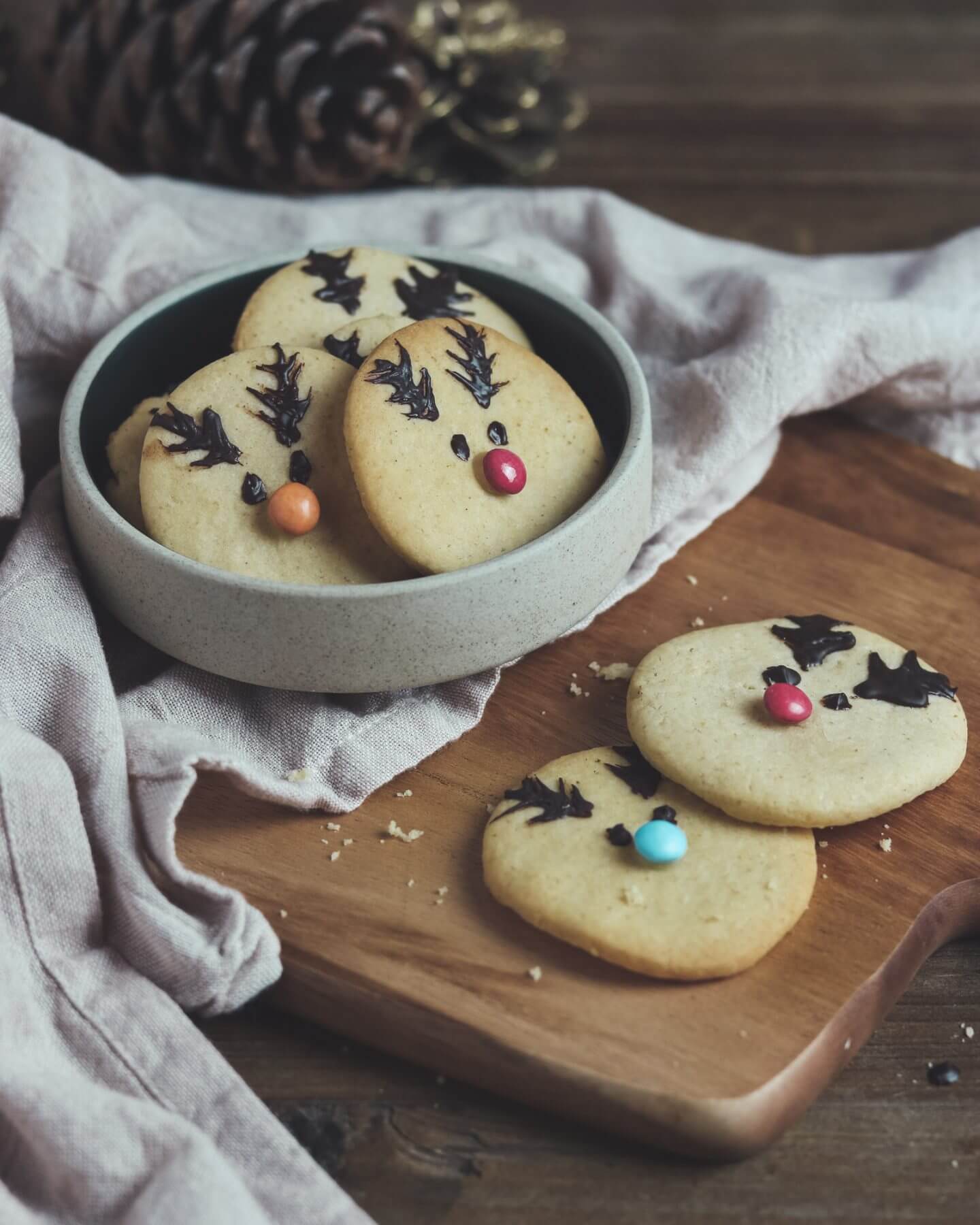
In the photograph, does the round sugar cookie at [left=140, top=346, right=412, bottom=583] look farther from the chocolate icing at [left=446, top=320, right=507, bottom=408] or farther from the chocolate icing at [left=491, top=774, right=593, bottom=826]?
the chocolate icing at [left=491, top=774, right=593, bottom=826]

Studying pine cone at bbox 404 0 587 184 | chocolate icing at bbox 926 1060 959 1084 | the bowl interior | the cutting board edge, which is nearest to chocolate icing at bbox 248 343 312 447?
the bowl interior

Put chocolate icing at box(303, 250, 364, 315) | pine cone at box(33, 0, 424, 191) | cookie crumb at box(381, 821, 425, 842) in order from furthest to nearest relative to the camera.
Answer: pine cone at box(33, 0, 424, 191)
chocolate icing at box(303, 250, 364, 315)
cookie crumb at box(381, 821, 425, 842)

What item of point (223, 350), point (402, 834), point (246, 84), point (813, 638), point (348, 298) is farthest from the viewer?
point (246, 84)

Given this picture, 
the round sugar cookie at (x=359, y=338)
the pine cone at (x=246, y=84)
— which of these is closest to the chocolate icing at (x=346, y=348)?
the round sugar cookie at (x=359, y=338)

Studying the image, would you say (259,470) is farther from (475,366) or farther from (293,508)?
(475,366)

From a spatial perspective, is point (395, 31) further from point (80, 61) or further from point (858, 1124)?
point (858, 1124)

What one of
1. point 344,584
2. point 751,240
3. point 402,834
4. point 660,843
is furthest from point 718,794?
point 751,240
